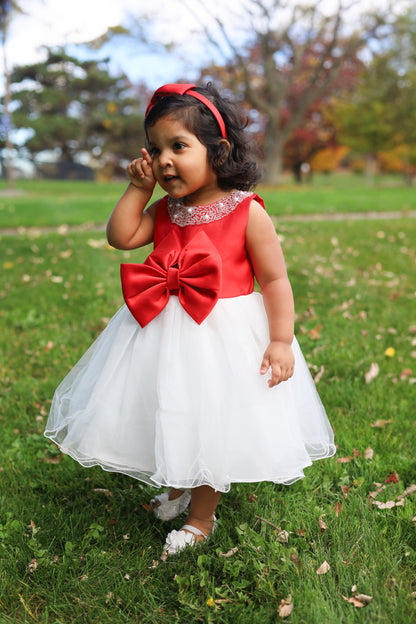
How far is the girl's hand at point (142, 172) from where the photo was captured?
2.02 metres

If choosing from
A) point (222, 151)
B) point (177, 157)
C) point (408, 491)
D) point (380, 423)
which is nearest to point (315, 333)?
point (380, 423)

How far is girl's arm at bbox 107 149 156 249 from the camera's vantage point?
2037 millimetres

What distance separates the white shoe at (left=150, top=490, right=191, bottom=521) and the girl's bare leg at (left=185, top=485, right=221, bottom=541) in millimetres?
177

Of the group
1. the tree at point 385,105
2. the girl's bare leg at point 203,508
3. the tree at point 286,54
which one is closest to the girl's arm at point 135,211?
the girl's bare leg at point 203,508

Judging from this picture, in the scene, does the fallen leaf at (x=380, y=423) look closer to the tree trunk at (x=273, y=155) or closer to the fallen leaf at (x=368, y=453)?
the fallen leaf at (x=368, y=453)

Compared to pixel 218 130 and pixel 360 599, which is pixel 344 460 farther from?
pixel 218 130

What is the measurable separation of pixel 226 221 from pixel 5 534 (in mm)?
1563

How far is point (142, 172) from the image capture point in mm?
2029

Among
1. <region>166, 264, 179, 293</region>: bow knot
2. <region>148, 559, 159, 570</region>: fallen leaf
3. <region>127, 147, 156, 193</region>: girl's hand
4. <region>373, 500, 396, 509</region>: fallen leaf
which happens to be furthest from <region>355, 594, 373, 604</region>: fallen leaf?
<region>127, 147, 156, 193</region>: girl's hand

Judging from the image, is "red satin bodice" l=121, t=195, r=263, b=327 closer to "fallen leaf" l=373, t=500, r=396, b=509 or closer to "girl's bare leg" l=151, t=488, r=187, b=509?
"girl's bare leg" l=151, t=488, r=187, b=509

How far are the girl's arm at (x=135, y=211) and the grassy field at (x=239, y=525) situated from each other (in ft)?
3.93

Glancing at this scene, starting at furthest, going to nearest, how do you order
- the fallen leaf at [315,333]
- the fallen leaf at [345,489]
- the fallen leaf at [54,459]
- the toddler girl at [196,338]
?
the fallen leaf at [315,333] < the fallen leaf at [54,459] < the fallen leaf at [345,489] < the toddler girl at [196,338]

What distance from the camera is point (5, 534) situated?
7.44 feet

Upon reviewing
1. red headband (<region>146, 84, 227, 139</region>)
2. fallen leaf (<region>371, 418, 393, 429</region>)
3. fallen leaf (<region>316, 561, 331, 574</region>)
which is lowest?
fallen leaf (<region>371, 418, 393, 429</region>)
